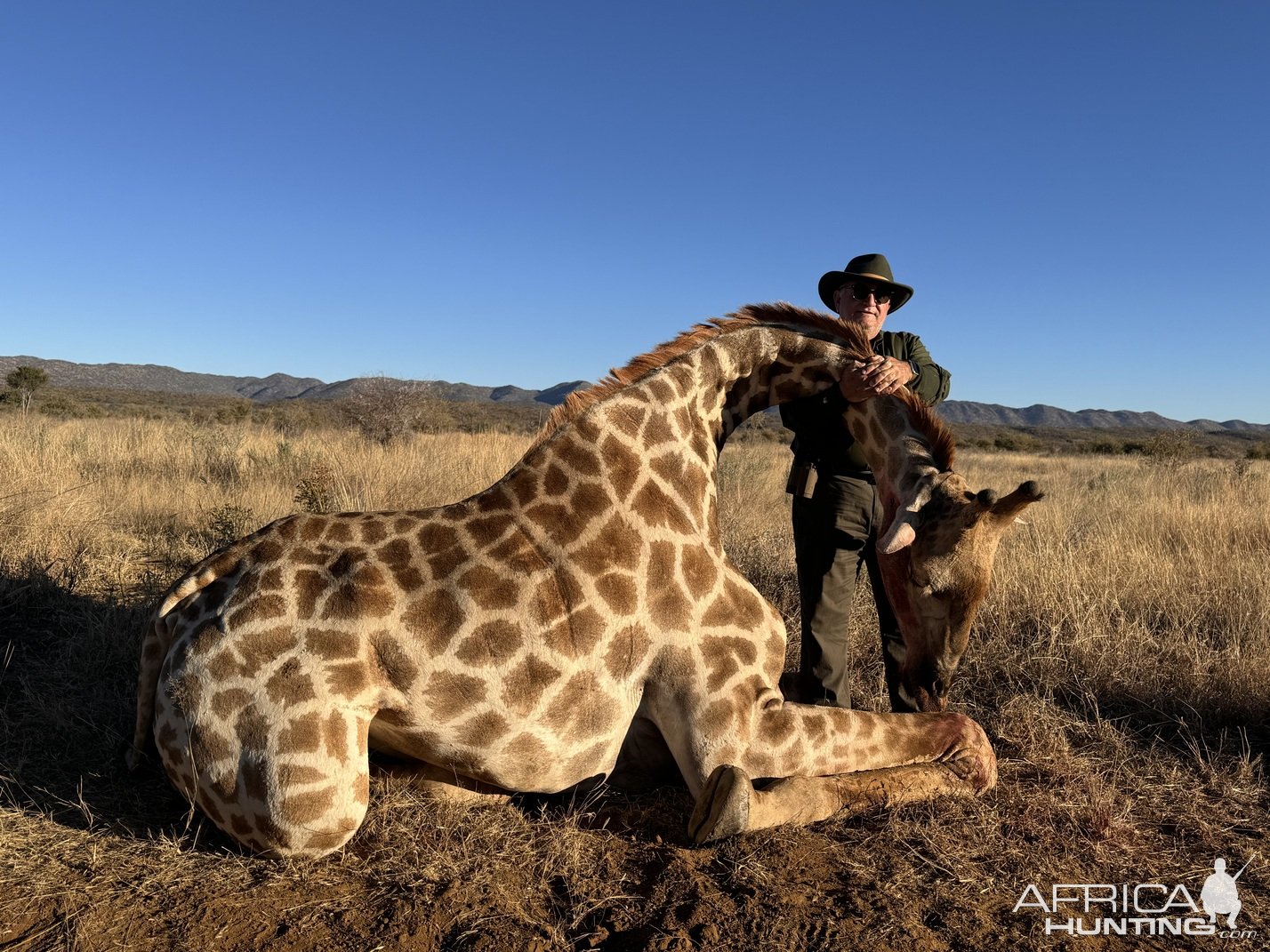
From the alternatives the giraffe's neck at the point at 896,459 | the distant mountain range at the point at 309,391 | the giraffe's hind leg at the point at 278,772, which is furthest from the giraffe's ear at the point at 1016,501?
the distant mountain range at the point at 309,391

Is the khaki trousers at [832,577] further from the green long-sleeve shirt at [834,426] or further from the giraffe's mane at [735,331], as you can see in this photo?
the giraffe's mane at [735,331]

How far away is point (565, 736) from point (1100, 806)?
Answer: 2191mm

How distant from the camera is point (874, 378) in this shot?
335 centimetres

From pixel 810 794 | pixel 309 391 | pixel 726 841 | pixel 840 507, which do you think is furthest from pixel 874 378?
pixel 309 391

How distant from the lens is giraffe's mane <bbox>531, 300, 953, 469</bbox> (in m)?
3.29

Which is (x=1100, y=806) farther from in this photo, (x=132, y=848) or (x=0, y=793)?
(x=0, y=793)

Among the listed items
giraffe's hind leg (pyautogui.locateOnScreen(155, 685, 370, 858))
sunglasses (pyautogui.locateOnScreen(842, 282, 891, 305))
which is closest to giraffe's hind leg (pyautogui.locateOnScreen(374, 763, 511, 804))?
giraffe's hind leg (pyautogui.locateOnScreen(155, 685, 370, 858))

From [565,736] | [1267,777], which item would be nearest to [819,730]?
[565,736]

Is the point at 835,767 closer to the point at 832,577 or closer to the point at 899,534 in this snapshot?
the point at 899,534

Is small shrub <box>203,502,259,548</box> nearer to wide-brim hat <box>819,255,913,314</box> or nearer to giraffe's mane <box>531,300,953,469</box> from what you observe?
giraffe's mane <box>531,300,953,469</box>

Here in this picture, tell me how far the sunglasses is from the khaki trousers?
3.39ft

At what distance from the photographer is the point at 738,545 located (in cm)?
704

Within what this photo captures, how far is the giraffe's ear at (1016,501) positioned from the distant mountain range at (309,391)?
222 feet

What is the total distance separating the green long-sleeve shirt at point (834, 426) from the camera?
4133mm
